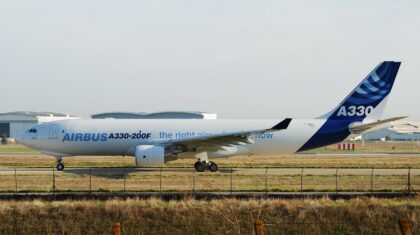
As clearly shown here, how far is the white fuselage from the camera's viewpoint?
39.6m

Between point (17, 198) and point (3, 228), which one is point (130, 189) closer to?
point (17, 198)

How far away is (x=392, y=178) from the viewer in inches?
1355

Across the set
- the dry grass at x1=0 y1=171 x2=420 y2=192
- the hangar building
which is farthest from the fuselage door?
the hangar building

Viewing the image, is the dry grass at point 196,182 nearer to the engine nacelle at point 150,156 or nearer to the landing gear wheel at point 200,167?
the engine nacelle at point 150,156

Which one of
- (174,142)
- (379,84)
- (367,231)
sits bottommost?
(367,231)

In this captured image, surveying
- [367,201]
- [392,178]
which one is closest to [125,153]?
[392,178]

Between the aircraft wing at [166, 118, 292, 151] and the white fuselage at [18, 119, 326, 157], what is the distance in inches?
32.4

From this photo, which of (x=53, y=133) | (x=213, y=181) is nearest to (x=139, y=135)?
(x=53, y=133)

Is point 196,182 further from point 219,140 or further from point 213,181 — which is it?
point 219,140

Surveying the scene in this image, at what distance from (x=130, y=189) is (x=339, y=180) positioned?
11866 mm

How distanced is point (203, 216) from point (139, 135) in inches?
725

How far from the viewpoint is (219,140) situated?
37656 mm

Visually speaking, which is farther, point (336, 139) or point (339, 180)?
point (336, 139)

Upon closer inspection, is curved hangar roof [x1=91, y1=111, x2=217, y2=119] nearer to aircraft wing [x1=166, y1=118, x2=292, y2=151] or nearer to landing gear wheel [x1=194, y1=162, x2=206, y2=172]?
landing gear wheel [x1=194, y1=162, x2=206, y2=172]
